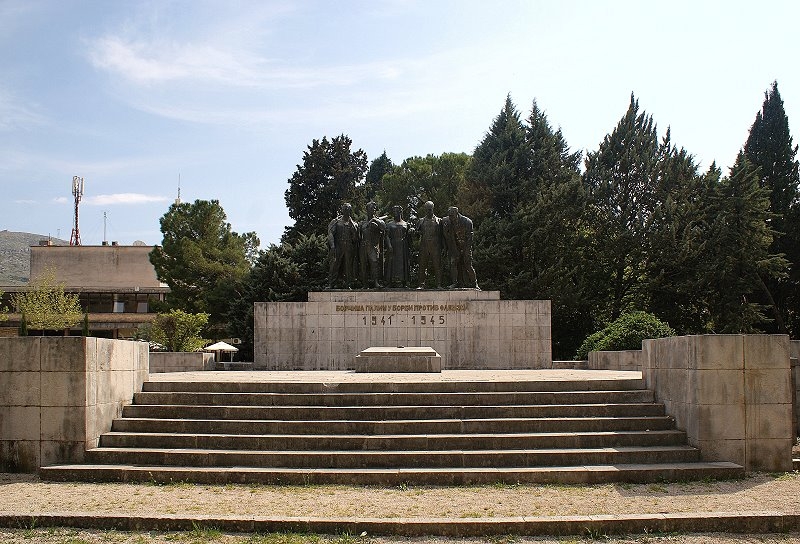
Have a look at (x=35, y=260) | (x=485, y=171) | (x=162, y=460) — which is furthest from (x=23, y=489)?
(x=35, y=260)

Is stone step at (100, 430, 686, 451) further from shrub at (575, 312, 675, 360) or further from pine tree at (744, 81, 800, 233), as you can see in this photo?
pine tree at (744, 81, 800, 233)

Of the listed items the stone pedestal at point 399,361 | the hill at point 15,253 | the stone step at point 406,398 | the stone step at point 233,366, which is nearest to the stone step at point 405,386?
the stone step at point 406,398

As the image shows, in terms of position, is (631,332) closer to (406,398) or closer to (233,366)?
(406,398)

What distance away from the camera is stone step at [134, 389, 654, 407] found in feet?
39.0

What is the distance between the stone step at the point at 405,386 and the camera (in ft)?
40.3

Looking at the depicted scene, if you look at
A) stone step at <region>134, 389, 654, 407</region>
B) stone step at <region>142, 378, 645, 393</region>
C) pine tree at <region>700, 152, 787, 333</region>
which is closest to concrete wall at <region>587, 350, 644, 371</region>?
stone step at <region>142, 378, 645, 393</region>

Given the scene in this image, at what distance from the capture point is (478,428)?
11.1 meters

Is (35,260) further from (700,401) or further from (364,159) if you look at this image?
(700,401)

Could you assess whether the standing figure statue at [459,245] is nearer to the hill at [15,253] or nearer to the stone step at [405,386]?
the stone step at [405,386]

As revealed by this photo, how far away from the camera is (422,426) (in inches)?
433

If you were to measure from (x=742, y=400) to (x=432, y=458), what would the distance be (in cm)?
432

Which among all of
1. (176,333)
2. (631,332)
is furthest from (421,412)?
(176,333)

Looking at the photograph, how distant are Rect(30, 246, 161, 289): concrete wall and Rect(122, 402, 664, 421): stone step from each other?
50904 millimetres

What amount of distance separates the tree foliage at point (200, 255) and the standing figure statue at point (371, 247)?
62.4ft
